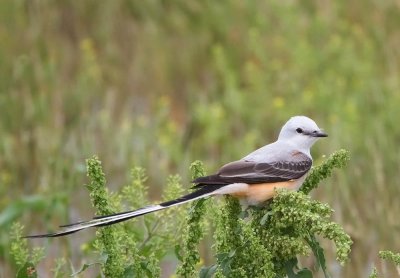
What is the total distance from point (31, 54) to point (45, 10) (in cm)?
93

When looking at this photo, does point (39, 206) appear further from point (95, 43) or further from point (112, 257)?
point (95, 43)

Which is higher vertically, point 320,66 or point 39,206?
point 320,66

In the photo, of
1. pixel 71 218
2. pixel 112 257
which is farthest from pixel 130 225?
pixel 71 218

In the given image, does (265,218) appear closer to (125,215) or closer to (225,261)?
(225,261)

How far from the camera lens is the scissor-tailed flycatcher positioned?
12.8ft

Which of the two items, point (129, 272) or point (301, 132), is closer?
point (129, 272)

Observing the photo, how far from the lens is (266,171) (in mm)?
4359

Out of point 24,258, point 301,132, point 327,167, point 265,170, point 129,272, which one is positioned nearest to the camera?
point 129,272

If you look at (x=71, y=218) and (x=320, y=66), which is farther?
(x=320, y=66)

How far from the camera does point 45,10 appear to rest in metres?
9.67

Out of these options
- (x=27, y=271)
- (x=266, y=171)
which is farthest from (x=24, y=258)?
(x=266, y=171)

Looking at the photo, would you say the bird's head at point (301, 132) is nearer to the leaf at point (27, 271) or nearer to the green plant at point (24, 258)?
the green plant at point (24, 258)

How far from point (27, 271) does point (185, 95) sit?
579 centimetres

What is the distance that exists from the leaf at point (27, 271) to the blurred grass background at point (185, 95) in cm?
223
